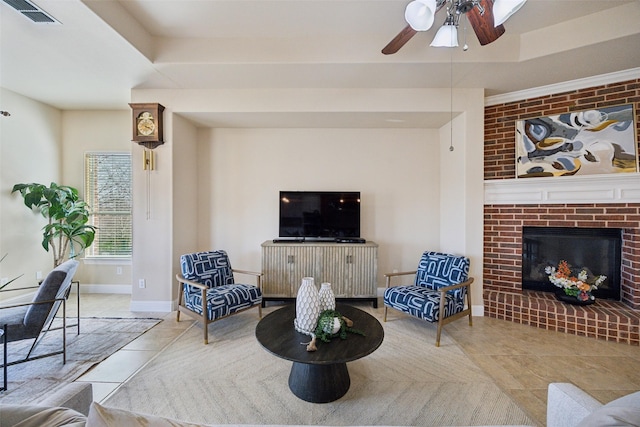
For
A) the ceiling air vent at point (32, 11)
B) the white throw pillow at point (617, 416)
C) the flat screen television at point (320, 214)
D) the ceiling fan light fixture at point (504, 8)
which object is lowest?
the white throw pillow at point (617, 416)

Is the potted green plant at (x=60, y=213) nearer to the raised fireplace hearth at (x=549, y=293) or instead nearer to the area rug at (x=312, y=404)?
the area rug at (x=312, y=404)

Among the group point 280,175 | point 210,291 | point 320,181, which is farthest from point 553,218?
point 210,291

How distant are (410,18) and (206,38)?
6.97 ft

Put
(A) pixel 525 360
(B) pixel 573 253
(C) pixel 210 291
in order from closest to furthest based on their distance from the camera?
(A) pixel 525 360 < (C) pixel 210 291 < (B) pixel 573 253

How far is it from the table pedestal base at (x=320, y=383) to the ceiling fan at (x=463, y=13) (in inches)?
91.1

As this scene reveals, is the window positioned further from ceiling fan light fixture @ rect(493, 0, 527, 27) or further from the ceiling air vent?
ceiling fan light fixture @ rect(493, 0, 527, 27)

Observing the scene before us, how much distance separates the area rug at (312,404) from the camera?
1.67m

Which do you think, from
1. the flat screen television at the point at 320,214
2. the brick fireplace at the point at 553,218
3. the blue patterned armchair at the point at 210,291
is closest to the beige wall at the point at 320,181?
the flat screen television at the point at 320,214

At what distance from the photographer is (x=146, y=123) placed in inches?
126

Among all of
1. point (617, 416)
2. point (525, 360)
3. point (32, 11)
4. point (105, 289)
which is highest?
point (32, 11)

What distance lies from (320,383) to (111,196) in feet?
13.9

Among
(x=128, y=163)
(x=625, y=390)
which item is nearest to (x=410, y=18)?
(x=625, y=390)

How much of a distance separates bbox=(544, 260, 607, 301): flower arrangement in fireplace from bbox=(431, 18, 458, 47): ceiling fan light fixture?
9.41 feet

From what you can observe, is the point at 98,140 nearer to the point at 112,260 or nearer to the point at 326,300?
the point at 112,260
